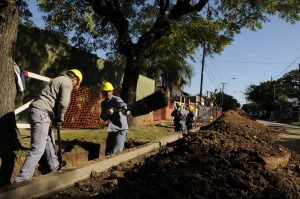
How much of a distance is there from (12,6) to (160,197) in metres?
4.49

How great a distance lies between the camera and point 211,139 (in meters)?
10.4

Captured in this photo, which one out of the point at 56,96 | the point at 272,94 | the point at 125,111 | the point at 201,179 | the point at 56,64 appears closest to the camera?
the point at 201,179

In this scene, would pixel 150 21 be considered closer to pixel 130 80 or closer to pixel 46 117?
pixel 130 80

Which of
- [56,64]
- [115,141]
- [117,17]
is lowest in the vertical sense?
[115,141]

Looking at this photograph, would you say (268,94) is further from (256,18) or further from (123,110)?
(123,110)

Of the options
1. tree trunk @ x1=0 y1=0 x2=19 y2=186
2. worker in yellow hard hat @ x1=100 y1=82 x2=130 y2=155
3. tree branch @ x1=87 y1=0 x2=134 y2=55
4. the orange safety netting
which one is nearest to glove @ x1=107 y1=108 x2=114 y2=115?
worker in yellow hard hat @ x1=100 y1=82 x2=130 y2=155

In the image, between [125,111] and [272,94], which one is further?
[272,94]

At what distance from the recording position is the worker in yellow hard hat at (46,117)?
6.21m

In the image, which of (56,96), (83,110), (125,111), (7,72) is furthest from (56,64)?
(56,96)

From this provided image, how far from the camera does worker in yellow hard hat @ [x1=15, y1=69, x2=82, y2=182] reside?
621 centimetres

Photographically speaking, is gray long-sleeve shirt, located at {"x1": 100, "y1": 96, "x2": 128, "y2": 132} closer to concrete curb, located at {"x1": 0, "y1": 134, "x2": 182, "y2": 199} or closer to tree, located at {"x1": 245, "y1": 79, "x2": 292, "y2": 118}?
concrete curb, located at {"x1": 0, "y1": 134, "x2": 182, "y2": 199}

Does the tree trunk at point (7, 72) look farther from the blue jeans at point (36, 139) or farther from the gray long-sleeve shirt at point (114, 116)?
the gray long-sleeve shirt at point (114, 116)

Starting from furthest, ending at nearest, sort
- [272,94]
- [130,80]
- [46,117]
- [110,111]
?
[272,94]
[130,80]
[110,111]
[46,117]

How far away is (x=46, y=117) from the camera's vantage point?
6.45 m
